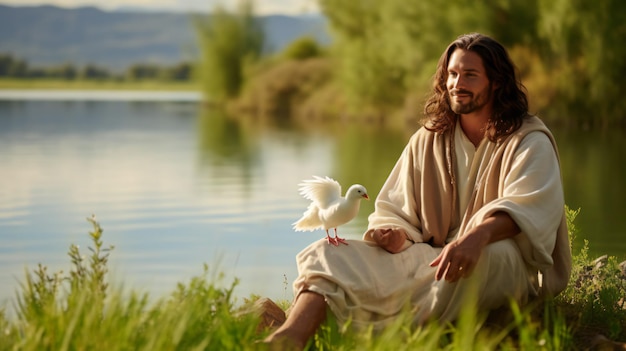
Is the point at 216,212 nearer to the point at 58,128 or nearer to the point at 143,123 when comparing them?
the point at 58,128

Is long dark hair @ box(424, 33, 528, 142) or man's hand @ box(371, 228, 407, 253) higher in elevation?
long dark hair @ box(424, 33, 528, 142)

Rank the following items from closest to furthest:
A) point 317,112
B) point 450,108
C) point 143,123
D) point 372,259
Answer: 1. point 372,259
2. point 450,108
3. point 143,123
4. point 317,112

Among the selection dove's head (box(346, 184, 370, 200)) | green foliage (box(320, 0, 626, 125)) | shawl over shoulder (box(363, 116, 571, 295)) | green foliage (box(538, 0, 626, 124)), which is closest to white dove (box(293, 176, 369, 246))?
dove's head (box(346, 184, 370, 200))

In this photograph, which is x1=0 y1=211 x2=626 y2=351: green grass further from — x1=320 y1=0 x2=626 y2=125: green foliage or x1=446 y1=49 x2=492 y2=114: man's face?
x1=320 y1=0 x2=626 y2=125: green foliage

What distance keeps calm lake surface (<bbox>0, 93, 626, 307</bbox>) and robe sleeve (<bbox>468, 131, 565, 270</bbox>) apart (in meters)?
1.16

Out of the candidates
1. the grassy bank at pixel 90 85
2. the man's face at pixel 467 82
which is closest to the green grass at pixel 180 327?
the man's face at pixel 467 82

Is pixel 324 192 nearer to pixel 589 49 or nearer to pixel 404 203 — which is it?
pixel 404 203

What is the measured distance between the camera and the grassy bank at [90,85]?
366 ft

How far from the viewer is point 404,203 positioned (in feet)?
15.8

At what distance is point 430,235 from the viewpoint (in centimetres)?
471

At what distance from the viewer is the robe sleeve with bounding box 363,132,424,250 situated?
4.73m

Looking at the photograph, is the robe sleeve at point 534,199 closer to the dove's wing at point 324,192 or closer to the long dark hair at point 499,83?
the long dark hair at point 499,83

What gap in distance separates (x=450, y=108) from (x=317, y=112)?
36.9 meters

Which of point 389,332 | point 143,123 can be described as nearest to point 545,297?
point 389,332
